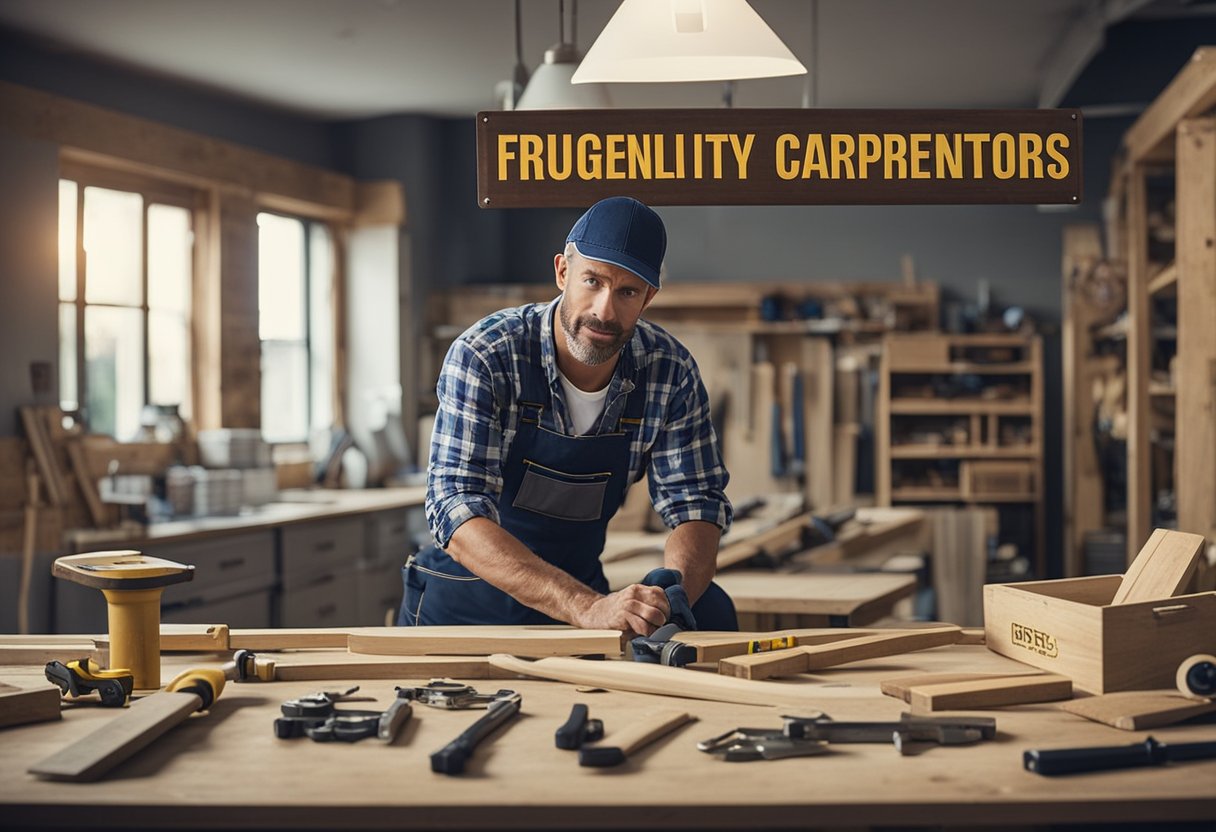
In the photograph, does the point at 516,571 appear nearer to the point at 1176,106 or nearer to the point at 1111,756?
the point at 1111,756

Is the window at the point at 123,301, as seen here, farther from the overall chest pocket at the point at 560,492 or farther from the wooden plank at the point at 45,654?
the wooden plank at the point at 45,654

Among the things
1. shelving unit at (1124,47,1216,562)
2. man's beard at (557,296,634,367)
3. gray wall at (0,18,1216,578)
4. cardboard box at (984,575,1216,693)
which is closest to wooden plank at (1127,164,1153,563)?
shelving unit at (1124,47,1216,562)

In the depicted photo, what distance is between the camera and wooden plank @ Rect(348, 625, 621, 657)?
2.10 metres

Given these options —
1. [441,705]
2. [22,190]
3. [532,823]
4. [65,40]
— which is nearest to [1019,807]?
[532,823]

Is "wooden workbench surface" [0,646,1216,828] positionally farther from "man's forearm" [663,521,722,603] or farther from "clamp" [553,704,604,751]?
"man's forearm" [663,521,722,603]

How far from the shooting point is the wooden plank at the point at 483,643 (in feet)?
6.88

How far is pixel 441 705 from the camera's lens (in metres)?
1.80

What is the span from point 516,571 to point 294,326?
6.10 metres

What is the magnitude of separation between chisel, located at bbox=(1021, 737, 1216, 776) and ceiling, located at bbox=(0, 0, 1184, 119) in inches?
196

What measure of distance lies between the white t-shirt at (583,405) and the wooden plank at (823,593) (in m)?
0.84

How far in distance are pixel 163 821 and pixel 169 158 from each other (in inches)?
235

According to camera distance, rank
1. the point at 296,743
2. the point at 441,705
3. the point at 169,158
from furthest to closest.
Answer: the point at 169,158 → the point at 441,705 → the point at 296,743

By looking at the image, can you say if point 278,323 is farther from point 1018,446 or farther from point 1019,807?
point 1019,807

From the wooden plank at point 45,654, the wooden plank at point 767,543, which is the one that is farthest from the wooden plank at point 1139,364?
the wooden plank at point 45,654
